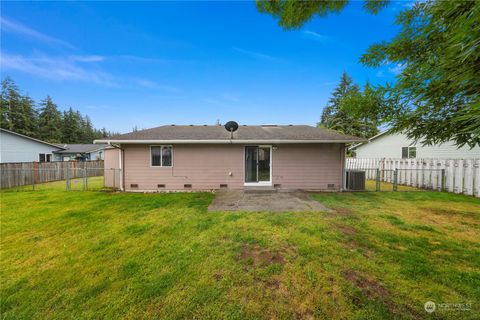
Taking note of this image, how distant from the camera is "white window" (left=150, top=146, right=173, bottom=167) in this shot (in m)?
8.03

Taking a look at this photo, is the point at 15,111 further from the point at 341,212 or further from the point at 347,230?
the point at 347,230

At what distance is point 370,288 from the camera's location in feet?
6.97

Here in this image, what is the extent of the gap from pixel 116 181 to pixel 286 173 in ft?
26.7

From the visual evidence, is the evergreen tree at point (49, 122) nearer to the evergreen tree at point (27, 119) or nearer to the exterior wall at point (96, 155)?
the evergreen tree at point (27, 119)

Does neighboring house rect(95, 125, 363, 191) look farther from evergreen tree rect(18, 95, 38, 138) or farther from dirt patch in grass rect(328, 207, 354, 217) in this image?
evergreen tree rect(18, 95, 38, 138)

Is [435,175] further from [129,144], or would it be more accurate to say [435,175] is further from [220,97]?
[220,97]

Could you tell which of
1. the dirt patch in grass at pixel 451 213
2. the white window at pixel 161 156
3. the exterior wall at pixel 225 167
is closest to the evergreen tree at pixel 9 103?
the exterior wall at pixel 225 167

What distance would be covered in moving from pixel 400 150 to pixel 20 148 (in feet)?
103

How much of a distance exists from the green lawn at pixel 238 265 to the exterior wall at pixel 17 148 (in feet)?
54.6

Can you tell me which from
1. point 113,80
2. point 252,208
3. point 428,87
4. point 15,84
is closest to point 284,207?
point 252,208

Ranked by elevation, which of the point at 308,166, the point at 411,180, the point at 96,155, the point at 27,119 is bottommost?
the point at 411,180

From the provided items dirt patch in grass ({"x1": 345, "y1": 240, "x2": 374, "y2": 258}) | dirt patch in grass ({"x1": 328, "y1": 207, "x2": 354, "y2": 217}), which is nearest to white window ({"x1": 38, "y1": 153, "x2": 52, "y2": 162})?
dirt patch in grass ({"x1": 328, "y1": 207, "x2": 354, "y2": 217})

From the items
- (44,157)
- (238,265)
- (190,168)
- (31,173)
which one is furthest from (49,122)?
(238,265)

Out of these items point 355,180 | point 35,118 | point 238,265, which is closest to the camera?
point 238,265
